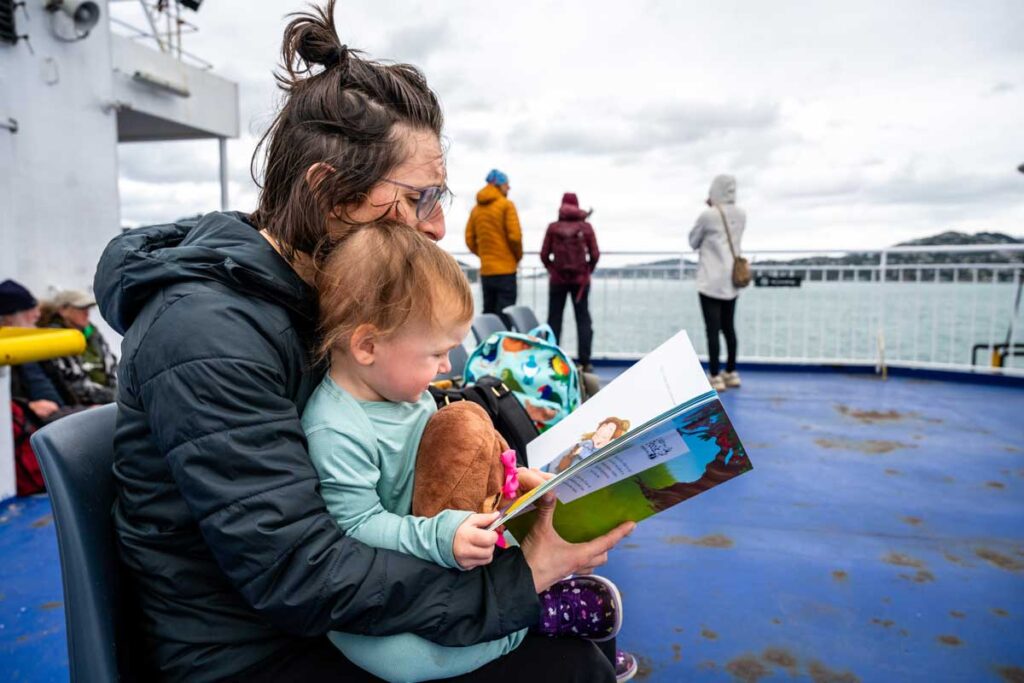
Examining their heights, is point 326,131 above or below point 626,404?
above

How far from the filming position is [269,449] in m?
0.81

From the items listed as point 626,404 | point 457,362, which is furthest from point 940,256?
point 626,404

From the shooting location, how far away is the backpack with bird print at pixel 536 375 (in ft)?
7.47

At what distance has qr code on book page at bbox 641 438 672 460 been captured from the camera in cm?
83

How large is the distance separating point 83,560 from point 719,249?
5.33 meters

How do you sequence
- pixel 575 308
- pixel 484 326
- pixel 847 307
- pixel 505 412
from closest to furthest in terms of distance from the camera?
pixel 505 412, pixel 484 326, pixel 575 308, pixel 847 307

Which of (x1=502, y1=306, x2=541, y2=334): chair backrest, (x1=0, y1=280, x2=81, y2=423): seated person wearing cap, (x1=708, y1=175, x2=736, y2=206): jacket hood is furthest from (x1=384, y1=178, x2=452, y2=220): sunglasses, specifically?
(x1=708, y1=175, x2=736, y2=206): jacket hood

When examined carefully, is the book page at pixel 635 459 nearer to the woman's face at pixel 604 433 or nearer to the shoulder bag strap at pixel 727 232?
the woman's face at pixel 604 433

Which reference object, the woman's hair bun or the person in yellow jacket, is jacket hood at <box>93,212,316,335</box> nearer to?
the woman's hair bun

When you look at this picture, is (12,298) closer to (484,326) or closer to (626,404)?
(484,326)

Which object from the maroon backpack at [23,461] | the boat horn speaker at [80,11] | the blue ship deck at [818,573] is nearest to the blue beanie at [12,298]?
the maroon backpack at [23,461]

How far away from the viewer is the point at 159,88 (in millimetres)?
7602

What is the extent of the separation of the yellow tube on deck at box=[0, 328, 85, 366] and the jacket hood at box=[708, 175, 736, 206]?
446cm

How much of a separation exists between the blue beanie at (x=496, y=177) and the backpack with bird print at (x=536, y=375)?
355 cm
